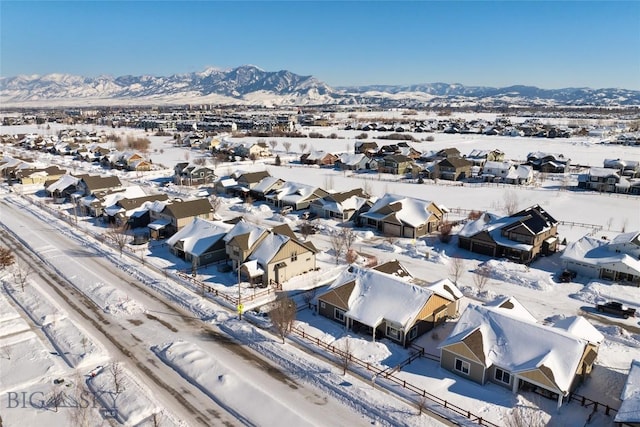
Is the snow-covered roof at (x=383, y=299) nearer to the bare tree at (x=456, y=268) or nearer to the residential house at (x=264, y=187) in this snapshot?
the bare tree at (x=456, y=268)

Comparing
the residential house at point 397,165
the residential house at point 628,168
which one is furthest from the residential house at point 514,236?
the residential house at point 628,168

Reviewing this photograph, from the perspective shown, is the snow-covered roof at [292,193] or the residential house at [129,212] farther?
the snow-covered roof at [292,193]

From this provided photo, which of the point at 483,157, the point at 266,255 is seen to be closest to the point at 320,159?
the point at 483,157

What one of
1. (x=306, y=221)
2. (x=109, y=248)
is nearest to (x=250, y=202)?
(x=306, y=221)

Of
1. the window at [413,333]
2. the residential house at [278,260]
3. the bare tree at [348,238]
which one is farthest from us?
the bare tree at [348,238]

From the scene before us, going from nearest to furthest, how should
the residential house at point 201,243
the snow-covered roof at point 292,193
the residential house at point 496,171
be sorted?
the residential house at point 201,243 → the snow-covered roof at point 292,193 → the residential house at point 496,171

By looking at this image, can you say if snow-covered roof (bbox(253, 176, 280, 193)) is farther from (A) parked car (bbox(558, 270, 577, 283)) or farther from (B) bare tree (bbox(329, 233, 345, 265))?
(A) parked car (bbox(558, 270, 577, 283))

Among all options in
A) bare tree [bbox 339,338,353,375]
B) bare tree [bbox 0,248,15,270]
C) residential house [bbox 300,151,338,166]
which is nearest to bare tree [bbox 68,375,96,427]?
bare tree [bbox 339,338,353,375]

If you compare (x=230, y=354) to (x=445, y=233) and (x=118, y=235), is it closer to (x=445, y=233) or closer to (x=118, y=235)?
(x=118, y=235)
